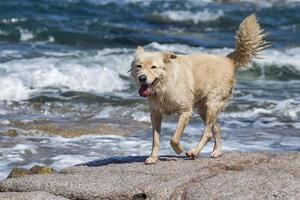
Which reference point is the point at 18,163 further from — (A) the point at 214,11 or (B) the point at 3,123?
(A) the point at 214,11

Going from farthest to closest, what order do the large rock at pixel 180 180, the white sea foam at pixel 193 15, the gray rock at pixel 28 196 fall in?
the white sea foam at pixel 193 15
the gray rock at pixel 28 196
the large rock at pixel 180 180

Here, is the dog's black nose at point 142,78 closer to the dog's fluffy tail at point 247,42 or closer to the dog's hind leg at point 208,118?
the dog's hind leg at point 208,118

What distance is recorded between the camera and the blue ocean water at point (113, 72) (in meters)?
11.1

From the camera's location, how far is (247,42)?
876cm

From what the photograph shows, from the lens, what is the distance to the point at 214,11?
1294 inches

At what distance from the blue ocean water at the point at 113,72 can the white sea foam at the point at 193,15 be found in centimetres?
4

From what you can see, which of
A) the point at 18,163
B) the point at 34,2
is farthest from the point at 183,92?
the point at 34,2

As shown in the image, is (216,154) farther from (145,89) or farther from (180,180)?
(180,180)

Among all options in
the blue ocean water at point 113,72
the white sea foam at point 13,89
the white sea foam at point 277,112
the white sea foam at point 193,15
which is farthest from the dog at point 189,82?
the white sea foam at point 193,15

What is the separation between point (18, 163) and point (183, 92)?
107 inches

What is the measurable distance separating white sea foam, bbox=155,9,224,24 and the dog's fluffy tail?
866 inches

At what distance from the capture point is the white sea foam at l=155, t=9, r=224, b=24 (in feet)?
102

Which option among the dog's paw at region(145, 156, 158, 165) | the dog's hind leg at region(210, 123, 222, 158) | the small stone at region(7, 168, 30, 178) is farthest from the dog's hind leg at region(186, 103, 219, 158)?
the small stone at region(7, 168, 30, 178)

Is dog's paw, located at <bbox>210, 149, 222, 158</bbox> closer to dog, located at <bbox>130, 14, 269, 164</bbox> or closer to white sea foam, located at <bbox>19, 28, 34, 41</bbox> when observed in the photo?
dog, located at <bbox>130, 14, 269, 164</bbox>
